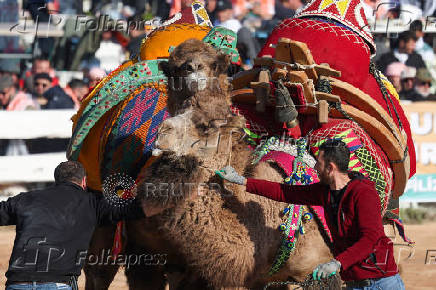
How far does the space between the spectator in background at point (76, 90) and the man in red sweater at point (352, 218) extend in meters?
7.27

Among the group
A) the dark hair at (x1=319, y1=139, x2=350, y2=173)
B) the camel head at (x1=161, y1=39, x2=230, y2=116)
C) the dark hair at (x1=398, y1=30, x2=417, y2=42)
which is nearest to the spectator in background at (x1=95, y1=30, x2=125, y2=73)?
the dark hair at (x1=398, y1=30, x2=417, y2=42)

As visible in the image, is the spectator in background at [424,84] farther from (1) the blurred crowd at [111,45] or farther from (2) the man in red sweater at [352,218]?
(2) the man in red sweater at [352,218]

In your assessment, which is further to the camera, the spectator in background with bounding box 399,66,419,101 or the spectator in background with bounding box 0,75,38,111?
the spectator in background with bounding box 399,66,419,101

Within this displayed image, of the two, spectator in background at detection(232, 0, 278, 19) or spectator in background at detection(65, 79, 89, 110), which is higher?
spectator in background at detection(232, 0, 278, 19)

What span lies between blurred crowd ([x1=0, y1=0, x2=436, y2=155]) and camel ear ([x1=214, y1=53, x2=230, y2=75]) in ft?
21.9

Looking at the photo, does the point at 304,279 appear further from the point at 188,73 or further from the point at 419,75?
the point at 419,75

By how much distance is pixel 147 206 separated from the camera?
4543mm

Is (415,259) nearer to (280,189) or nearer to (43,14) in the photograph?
(280,189)

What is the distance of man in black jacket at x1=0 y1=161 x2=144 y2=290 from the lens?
434 centimetres

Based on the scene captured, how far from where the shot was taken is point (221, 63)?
4699 millimetres

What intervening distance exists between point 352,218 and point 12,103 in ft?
27.2

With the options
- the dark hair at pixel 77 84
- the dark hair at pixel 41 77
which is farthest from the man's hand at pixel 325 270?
the dark hair at pixel 41 77

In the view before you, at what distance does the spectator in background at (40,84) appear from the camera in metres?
11.6

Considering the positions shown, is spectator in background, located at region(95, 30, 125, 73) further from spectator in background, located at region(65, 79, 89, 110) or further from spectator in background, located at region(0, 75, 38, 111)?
spectator in background, located at region(0, 75, 38, 111)
